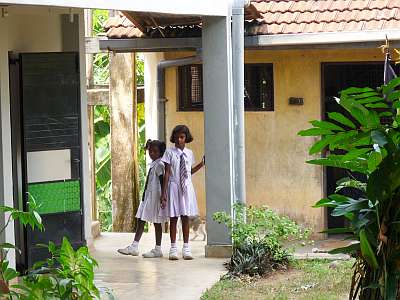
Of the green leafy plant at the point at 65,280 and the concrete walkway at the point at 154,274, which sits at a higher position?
the green leafy plant at the point at 65,280

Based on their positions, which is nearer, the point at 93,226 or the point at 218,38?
the point at 218,38

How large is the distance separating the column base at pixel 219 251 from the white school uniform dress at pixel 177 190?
1.56 ft

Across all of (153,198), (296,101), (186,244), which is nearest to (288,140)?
(296,101)

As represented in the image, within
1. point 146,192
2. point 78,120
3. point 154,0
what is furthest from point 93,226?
point 154,0

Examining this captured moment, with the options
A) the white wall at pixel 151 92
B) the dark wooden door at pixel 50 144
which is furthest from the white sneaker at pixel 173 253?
the white wall at pixel 151 92

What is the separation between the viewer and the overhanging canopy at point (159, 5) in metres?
9.28

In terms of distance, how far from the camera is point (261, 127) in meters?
14.7

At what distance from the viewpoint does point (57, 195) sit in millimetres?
11055

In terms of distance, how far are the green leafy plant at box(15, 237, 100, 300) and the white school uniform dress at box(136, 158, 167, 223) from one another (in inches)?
224

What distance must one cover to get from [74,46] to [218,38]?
1715 mm

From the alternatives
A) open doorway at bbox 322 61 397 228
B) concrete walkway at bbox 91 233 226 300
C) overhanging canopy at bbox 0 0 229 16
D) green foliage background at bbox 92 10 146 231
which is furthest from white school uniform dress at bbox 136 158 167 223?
green foliage background at bbox 92 10 146 231

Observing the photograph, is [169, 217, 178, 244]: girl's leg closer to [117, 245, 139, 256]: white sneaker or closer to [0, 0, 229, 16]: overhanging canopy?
[117, 245, 139, 256]: white sneaker

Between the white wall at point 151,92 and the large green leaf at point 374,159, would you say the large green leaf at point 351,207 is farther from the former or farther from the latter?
the white wall at point 151,92

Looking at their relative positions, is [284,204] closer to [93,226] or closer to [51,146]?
[93,226]
